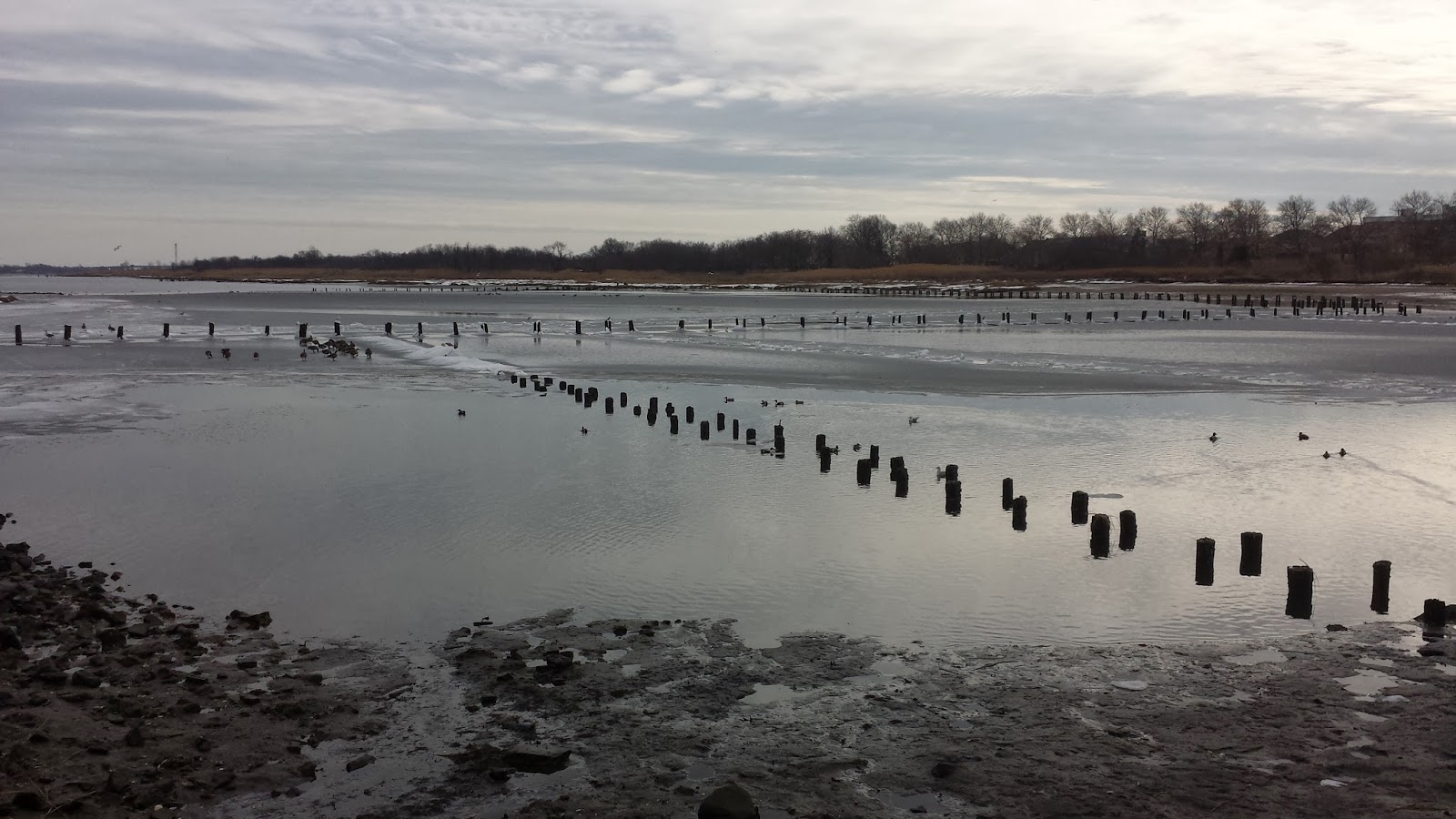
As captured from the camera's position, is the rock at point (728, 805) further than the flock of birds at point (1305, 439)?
No

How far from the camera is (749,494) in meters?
16.3

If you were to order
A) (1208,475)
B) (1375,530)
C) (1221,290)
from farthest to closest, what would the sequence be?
(1221,290) < (1208,475) < (1375,530)

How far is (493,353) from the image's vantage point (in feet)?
147

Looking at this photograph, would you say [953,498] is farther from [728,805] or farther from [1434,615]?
[728,805]

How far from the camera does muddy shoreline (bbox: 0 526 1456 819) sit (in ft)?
22.4

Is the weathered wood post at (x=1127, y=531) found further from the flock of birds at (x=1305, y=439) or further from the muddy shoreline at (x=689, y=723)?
the flock of birds at (x=1305, y=439)

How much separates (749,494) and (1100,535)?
5355 mm

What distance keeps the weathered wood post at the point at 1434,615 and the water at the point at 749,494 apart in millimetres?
508

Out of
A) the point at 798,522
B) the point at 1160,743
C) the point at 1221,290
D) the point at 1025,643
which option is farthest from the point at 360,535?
the point at 1221,290

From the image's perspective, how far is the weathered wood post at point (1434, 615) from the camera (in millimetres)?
9992

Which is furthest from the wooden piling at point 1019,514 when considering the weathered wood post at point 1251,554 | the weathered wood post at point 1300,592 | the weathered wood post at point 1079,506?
the weathered wood post at point 1300,592

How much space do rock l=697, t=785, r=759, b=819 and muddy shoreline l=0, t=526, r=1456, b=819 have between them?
396 millimetres

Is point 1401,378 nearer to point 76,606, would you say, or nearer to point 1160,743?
point 1160,743

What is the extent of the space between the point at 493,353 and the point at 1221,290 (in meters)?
96.3
